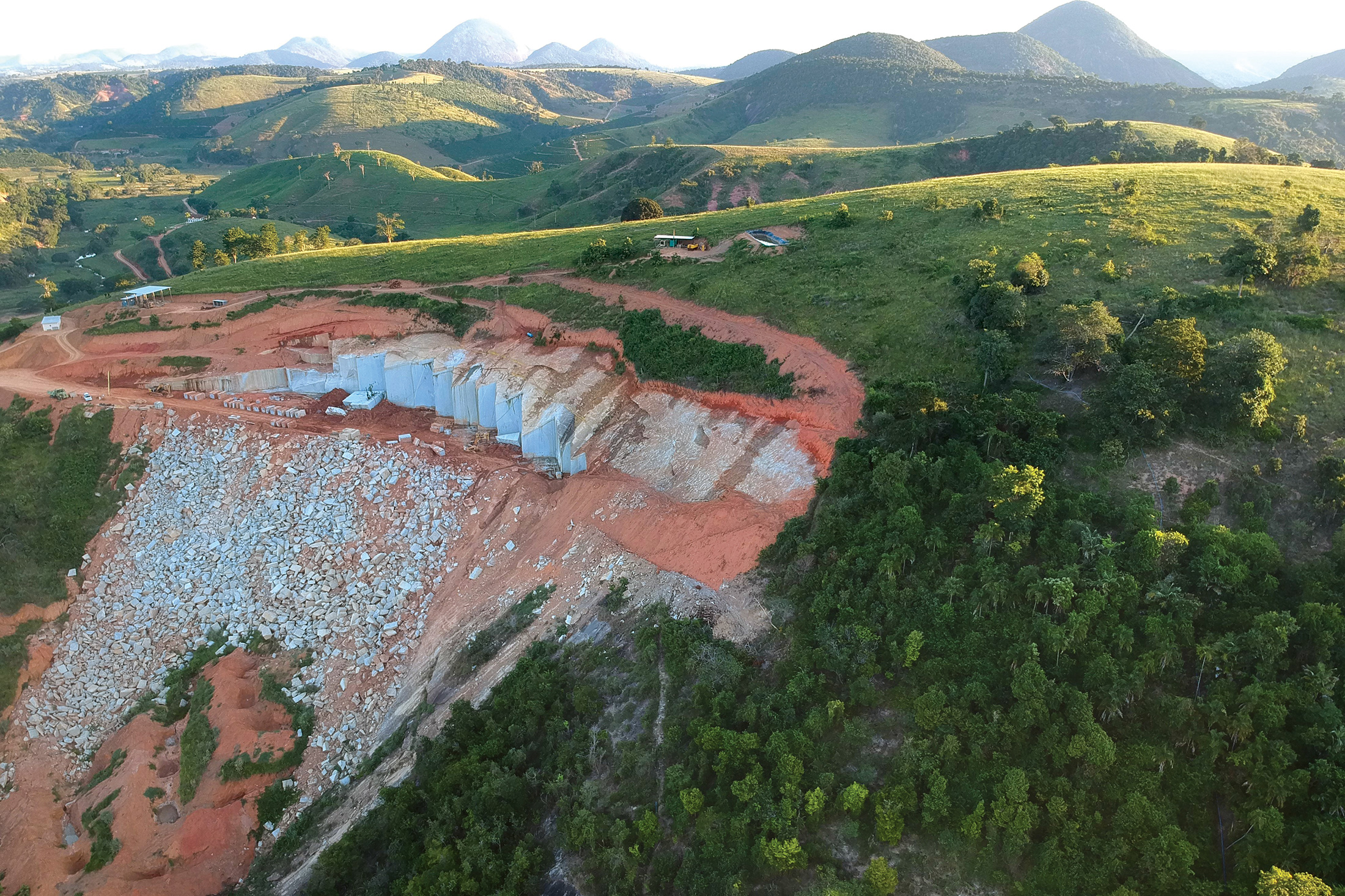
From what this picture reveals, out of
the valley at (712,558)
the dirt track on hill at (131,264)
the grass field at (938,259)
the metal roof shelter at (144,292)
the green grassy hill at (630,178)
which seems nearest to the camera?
the valley at (712,558)

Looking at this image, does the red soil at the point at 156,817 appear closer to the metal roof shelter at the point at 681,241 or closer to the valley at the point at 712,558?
the valley at the point at 712,558

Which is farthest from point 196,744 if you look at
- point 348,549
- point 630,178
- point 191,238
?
point 191,238

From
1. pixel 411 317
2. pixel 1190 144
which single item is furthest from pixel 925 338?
pixel 1190 144

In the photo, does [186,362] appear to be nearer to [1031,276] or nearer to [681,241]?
[681,241]

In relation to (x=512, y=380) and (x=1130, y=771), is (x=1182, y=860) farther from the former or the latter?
(x=512, y=380)

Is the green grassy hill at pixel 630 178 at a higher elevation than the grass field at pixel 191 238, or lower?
higher

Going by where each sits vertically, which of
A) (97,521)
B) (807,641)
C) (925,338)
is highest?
(925,338)

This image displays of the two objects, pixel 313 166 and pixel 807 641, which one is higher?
pixel 313 166

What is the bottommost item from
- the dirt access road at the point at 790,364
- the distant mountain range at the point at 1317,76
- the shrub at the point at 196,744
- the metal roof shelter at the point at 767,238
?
the shrub at the point at 196,744

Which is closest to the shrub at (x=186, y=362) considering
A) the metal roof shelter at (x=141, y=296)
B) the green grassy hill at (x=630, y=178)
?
the metal roof shelter at (x=141, y=296)
